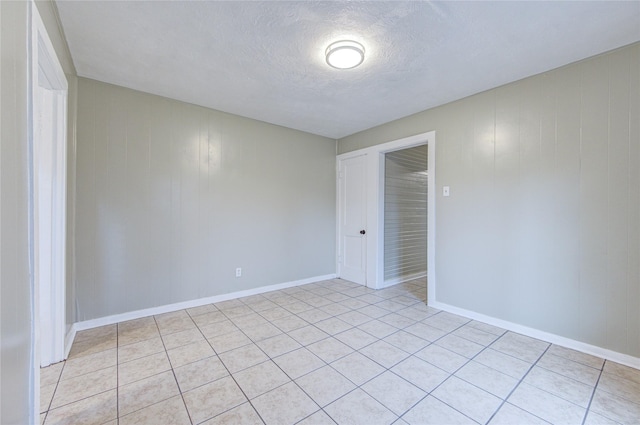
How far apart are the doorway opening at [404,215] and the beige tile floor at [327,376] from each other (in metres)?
1.58

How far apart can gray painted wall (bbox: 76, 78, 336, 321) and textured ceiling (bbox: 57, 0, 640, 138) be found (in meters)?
0.46

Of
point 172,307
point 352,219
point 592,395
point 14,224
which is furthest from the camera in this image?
point 352,219

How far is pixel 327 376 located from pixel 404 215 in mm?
3312

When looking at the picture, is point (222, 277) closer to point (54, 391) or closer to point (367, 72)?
point (54, 391)

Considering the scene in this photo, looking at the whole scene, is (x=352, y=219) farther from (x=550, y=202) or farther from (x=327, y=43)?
(x=327, y=43)

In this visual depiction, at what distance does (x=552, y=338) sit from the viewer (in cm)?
249

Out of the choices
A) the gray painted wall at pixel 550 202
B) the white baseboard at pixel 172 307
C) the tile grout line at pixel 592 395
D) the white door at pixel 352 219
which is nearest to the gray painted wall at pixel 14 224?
the white baseboard at pixel 172 307

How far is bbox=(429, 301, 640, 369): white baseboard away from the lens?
7.02 ft

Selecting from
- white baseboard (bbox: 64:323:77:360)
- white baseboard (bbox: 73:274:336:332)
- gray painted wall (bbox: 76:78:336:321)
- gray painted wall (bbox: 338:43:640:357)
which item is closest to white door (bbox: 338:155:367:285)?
gray painted wall (bbox: 76:78:336:321)

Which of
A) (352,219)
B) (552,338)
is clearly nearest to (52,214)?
(352,219)

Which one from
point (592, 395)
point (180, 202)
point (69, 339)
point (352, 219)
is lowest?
point (592, 395)

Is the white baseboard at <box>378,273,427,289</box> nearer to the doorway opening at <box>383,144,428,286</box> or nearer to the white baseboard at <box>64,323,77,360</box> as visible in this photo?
the doorway opening at <box>383,144,428,286</box>

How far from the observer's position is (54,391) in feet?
5.89

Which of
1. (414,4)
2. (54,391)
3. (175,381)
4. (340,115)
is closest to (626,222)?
(414,4)
